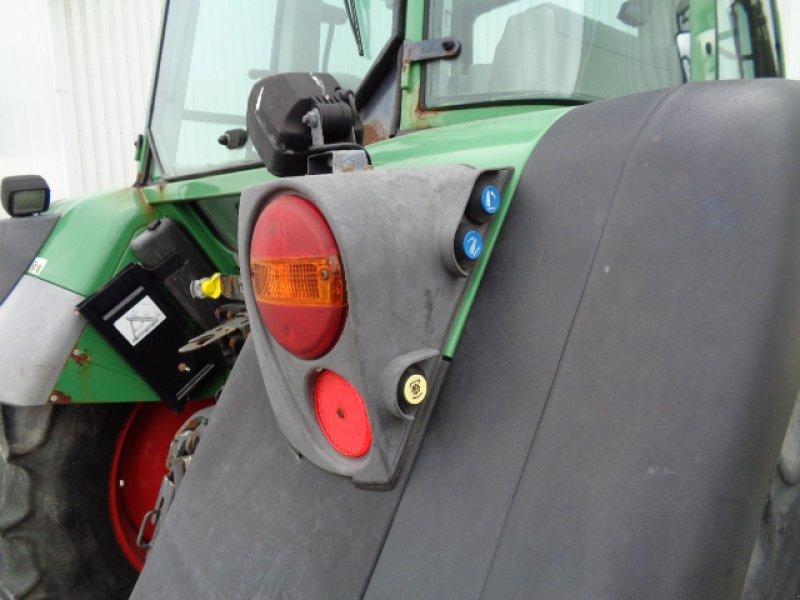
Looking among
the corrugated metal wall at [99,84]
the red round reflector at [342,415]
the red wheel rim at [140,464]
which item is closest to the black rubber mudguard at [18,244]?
the red wheel rim at [140,464]

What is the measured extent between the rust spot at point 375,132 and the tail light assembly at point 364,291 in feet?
1.84

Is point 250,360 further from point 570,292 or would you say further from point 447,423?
point 570,292

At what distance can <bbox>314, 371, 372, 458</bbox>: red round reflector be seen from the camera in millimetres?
808

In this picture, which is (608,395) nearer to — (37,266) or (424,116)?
(424,116)

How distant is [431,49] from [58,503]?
1559 mm

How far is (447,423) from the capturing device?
0.82 metres

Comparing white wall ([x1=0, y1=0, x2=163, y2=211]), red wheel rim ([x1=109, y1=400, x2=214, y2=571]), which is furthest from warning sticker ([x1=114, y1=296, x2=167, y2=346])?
white wall ([x1=0, y1=0, x2=163, y2=211])

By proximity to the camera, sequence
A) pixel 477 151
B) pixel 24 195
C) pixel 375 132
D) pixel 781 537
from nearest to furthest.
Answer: pixel 781 537 < pixel 477 151 < pixel 375 132 < pixel 24 195

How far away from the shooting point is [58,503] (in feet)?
6.08

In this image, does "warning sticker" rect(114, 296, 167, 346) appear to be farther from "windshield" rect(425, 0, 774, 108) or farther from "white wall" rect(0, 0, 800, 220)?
"white wall" rect(0, 0, 800, 220)

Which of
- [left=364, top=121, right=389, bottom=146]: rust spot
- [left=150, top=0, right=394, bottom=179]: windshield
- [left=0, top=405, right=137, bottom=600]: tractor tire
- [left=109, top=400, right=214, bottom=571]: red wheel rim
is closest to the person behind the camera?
[left=364, top=121, right=389, bottom=146]: rust spot

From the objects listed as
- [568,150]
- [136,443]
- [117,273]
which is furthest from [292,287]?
[136,443]

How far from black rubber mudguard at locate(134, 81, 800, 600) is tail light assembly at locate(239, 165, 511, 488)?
45 mm

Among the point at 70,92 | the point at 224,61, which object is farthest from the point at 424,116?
the point at 70,92
